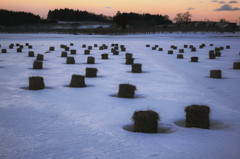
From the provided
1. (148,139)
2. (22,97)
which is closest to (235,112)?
(148,139)

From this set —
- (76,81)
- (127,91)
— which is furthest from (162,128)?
(76,81)

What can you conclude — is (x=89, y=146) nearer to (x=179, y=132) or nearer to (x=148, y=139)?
(x=148, y=139)

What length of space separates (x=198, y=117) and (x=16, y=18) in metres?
171

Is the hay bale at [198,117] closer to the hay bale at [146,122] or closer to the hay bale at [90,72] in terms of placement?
the hay bale at [146,122]

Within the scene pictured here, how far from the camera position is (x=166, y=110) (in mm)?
9461

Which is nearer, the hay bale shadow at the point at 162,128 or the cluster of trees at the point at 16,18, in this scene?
the hay bale shadow at the point at 162,128

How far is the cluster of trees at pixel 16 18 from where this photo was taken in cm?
16162

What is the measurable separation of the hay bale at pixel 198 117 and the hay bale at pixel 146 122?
0.99m

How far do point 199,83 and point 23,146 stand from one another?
369 inches

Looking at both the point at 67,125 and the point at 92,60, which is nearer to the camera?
the point at 67,125

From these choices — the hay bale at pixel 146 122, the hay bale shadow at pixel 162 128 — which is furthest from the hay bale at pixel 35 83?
the hay bale at pixel 146 122

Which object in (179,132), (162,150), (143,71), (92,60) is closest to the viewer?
(162,150)

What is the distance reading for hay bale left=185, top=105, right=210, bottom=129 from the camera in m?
7.82

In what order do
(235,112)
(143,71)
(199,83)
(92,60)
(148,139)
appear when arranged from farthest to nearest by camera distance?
(92,60), (143,71), (199,83), (235,112), (148,139)
